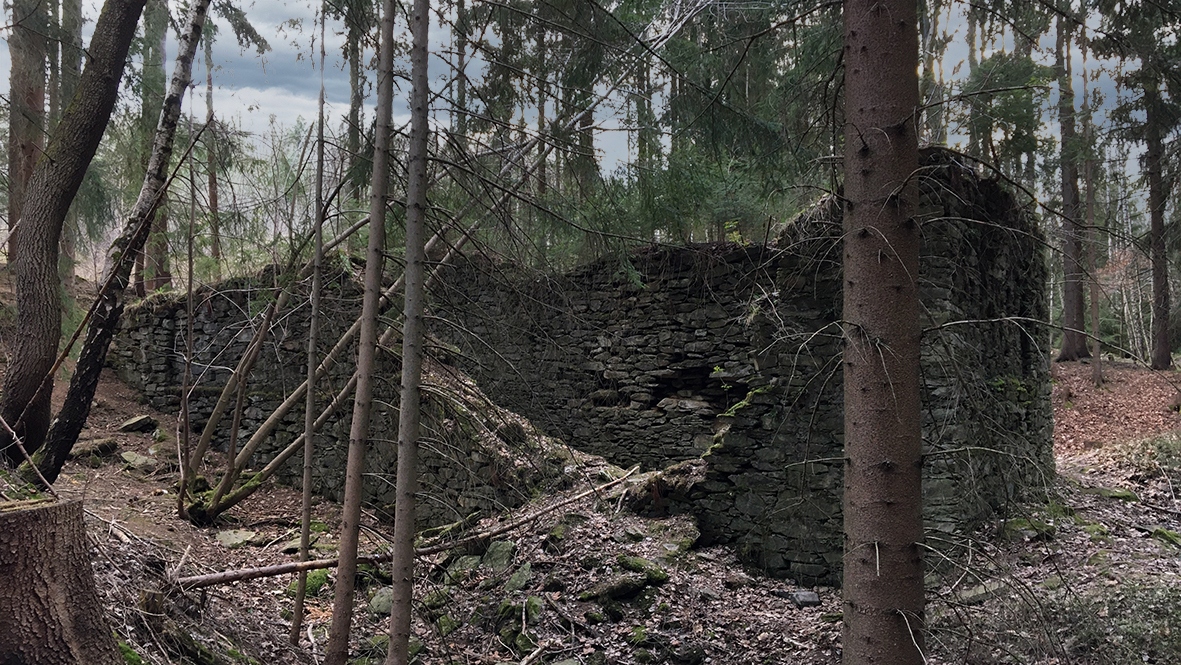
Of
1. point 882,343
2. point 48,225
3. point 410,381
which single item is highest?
point 48,225

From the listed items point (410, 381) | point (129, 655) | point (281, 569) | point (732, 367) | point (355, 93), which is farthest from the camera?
point (732, 367)

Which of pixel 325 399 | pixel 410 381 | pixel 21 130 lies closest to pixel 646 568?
pixel 410 381

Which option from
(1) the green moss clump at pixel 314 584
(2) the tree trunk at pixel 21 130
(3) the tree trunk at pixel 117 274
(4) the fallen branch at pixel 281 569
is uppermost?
(2) the tree trunk at pixel 21 130

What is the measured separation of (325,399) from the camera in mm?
7652

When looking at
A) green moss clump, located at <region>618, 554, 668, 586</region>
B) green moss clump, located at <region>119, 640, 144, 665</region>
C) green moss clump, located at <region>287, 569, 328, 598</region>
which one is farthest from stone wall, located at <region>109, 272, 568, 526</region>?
green moss clump, located at <region>119, 640, 144, 665</region>

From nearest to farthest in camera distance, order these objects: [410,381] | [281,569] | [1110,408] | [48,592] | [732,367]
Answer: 1. [48,592]
2. [410,381]
3. [281,569]
4. [732,367]
5. [1110,408]

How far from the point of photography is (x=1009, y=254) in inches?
289

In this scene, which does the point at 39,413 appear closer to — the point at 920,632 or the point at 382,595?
the point at 382,595

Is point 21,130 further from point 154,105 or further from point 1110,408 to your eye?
point 1110,408

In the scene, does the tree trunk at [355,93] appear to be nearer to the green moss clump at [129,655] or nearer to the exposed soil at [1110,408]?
the green moss clump at [129,655]

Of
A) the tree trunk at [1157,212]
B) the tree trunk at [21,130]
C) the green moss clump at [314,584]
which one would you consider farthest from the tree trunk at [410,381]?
the tree trunk at [1157,212]

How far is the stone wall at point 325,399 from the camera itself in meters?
5.79

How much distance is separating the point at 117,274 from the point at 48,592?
3.71 m

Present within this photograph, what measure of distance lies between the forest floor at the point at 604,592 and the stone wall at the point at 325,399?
50 cm
